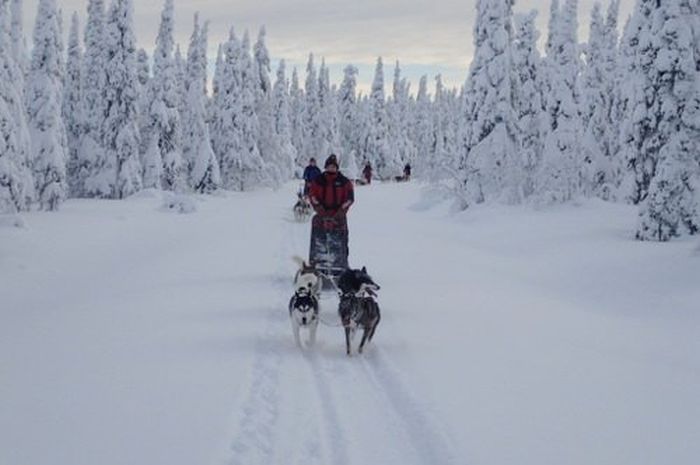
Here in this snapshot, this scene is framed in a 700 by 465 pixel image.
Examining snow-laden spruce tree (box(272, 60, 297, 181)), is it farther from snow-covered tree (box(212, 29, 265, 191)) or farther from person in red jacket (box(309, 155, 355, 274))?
person in red jacket (box(309, 155, 355, 274))

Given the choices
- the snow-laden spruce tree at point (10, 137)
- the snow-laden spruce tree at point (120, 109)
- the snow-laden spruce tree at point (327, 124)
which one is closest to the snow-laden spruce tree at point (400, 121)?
the snow-laden spruce tree at point (327, 124)

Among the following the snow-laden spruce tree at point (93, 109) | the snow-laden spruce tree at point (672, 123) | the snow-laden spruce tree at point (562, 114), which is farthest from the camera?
the snow-laden spruce tree at point (93, 109)

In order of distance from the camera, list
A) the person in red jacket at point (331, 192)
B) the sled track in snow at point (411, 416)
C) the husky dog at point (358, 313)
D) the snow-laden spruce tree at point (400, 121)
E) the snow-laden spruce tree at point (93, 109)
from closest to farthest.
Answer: the sled track in snow at point (411, 416) → the husky dog at point (358, 313) → the person in red jacket at point (331, 192) → the snow-laden spruce tree at point (93, 109) → the snow-laden spruce tree at point (400, 121)

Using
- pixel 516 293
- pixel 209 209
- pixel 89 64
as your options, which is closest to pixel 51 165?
pixel 209 209

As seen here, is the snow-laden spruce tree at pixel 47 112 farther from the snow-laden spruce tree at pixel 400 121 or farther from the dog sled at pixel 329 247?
the snow-laden spruce tree at pixel 400 121

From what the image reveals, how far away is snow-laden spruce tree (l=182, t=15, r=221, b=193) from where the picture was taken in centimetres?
4853

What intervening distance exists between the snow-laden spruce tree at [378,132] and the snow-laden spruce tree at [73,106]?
127 feet

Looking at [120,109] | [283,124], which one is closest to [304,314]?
[120,109]

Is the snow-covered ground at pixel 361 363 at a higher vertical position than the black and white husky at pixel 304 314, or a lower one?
lower

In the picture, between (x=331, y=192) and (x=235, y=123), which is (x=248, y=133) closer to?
(x=235, y=123)

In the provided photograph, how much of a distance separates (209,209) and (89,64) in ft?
41.6

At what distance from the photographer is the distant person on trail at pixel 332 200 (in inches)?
476

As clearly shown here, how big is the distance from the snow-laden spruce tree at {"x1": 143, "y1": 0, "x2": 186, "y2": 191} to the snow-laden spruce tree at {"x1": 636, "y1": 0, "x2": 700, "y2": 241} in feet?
106

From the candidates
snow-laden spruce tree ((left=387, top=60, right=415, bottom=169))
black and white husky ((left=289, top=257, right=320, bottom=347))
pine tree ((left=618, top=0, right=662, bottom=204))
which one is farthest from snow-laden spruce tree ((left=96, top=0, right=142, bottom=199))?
snow-laden spruce tree ((left=387, top=60, right=415, bottom=169))
